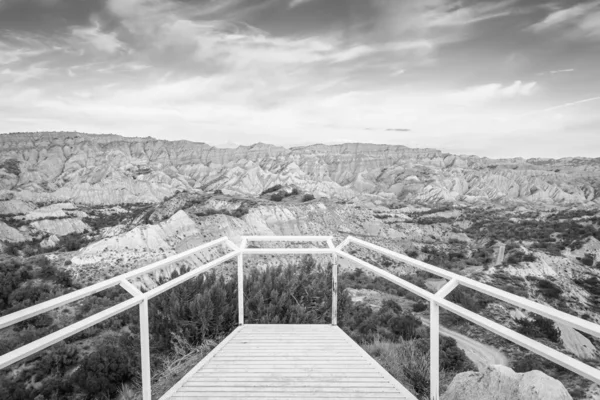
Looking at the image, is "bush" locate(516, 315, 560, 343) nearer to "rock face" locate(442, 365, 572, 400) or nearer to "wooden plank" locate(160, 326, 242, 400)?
"rock face" locate(442, 365, 572, 400)

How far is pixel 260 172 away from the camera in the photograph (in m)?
114

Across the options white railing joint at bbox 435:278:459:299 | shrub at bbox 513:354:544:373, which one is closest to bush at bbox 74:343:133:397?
white railing joint at bbox 435:278:459:299

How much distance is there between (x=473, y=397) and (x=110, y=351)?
5.63 meters

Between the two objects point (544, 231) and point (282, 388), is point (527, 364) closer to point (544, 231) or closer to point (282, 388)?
point (282, 388)

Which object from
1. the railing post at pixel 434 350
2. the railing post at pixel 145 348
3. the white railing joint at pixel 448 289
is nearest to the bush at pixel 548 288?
the railing post at pixel 434 350

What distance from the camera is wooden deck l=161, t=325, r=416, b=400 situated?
2.97 metres

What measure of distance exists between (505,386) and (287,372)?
164 cm

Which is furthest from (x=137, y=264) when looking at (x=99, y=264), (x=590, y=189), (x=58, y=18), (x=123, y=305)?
(x=590, y=189)

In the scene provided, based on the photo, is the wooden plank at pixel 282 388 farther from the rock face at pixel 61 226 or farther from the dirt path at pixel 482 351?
the rock face at pixel 61 226

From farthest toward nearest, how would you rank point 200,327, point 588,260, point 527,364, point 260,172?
point 260,172
point 588,260
point 527,364
point 200,327

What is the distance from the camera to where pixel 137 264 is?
20844 mm

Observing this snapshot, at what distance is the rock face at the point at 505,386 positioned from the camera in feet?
7.47

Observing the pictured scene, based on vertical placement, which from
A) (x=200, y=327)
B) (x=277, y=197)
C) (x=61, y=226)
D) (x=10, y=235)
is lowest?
(x=61, y=226)

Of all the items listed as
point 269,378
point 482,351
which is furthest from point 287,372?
point 482,351
